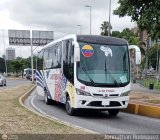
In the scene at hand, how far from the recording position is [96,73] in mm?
16188

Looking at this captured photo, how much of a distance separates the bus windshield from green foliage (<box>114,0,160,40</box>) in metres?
8.57

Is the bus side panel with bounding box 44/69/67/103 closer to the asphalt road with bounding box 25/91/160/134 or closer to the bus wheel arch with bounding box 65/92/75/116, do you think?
the bus wheel arch with bounding box 65/92/75/116

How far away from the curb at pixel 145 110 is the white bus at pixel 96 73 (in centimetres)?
108

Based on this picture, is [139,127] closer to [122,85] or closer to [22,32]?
[122,85]

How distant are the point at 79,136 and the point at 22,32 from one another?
2685 inches

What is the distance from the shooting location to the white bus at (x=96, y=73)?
15.9 metres

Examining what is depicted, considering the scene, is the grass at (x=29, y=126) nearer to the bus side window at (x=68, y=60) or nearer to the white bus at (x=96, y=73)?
the white bus at (x=96, y=73)

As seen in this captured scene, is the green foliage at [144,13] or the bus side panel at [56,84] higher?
the green foliage at [144,13]

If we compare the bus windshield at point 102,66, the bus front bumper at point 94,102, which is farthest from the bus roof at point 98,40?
the bus front bumper at point 94,102

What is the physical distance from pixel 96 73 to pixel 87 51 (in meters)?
0.90

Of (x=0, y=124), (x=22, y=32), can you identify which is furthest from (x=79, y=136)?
(x=22, y=32)

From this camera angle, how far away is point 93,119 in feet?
52.4

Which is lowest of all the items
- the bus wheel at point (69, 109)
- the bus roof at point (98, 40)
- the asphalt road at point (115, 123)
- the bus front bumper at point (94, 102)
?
the asphalt road at point (115, 123)

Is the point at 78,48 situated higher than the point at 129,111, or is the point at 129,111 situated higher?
the point at 78,48
